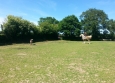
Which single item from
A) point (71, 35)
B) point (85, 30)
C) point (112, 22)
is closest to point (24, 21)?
point (71, 35)

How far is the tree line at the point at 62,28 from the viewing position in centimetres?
3772

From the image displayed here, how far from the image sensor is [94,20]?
5853 centimetres

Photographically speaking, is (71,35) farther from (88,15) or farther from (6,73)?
(6,73)

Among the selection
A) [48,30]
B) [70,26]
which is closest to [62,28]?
[70,26]

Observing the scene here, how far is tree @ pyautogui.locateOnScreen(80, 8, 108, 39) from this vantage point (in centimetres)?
5782

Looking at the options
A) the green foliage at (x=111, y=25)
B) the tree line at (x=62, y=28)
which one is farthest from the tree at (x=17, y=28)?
the green foliage at (x=111, y=25)

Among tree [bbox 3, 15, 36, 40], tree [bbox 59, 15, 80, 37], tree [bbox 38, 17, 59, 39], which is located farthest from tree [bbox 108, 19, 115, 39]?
tree [bbox 3, 15, 36, 40]

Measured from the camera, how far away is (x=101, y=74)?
8.73 meters

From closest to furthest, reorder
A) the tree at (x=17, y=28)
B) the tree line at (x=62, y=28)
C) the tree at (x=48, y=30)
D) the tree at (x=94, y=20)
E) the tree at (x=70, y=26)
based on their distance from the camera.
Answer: the tree at (x=17, y=28) < the tree line at (x=62, y=28) < the tree at (x=48, y=30) < the tree at (x=70, y=26) < the tree at (x=94, y=20)

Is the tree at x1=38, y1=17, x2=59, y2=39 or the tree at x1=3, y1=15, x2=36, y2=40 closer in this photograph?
the tree at x1=3, y1=15, x2=36, y2=40

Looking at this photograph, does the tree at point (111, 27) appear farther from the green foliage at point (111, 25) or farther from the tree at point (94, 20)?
the tree at point (94, 20)

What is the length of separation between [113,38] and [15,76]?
57.6 m

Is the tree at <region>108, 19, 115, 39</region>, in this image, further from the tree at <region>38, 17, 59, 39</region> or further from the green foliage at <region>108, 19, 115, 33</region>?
the tree at <region>38, 17, 59, 39</region>

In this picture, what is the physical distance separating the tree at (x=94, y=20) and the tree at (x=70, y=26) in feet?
16.8
